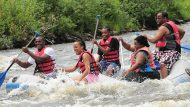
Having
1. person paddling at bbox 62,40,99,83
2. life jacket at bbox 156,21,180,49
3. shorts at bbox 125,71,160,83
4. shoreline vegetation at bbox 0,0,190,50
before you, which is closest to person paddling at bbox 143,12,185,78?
life jacket at bbox 156,21,180,49

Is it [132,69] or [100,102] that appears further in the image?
[132,69]

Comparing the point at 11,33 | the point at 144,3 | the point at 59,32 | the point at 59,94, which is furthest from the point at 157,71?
the point at 144,3

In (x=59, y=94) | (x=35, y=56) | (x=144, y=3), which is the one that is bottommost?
(x=144, y=3)

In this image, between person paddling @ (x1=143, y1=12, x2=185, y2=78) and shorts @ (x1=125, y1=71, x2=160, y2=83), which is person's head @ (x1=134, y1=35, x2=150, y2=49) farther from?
shorts @ (x1=125, y1=71, x2=160, y2=83)

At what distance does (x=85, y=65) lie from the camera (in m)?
8.59

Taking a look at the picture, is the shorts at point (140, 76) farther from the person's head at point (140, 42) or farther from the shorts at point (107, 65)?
the shorts at point (107, 65)

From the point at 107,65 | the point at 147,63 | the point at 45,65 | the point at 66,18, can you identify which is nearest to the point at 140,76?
the point at 147,63

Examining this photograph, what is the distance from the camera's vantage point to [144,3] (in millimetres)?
38719

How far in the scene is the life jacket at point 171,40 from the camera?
29.8 feet

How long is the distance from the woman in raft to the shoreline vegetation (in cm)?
1357

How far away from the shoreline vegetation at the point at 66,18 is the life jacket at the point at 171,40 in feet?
44.4

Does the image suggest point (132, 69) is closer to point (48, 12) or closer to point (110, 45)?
point (110, 45)

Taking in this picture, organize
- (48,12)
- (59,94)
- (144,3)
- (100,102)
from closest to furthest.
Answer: (100,102) < (59,94) < (48,12) < (144,3)

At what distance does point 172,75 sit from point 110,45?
159cm
